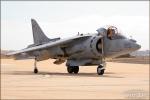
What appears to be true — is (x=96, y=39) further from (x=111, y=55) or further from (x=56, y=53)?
(x=56, y=53)

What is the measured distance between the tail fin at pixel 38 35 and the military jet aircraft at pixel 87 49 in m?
2.67

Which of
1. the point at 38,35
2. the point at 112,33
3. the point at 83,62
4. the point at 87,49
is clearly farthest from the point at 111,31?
the point at 38,35

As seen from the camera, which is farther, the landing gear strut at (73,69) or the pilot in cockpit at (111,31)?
the landing gear strut at (73,69)

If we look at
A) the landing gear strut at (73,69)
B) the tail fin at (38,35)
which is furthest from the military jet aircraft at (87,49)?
the tail fin at (38,35)

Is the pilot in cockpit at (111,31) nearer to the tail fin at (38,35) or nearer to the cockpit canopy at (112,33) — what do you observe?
the cockpit canopy at (112,33)

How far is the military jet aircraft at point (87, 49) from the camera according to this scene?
73.4 feet

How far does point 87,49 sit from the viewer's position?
926 inches

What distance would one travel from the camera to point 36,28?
29.6 meters

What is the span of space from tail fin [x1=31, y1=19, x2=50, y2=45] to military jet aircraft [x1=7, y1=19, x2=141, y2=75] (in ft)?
8.75

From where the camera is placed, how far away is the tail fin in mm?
28969

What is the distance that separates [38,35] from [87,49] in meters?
6.83

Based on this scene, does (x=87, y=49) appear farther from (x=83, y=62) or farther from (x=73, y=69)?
(x=73, y=69)

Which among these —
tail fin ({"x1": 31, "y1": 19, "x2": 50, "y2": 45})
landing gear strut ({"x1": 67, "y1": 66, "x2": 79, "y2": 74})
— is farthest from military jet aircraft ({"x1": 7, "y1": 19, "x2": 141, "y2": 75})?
tail fin ({"x1": 31, "y1": 19, "x2": 50, "y2": 45})

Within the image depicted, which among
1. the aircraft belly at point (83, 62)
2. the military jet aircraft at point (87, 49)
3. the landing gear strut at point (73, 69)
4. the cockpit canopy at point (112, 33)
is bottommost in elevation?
the landing gear strut at point (73, 69)
